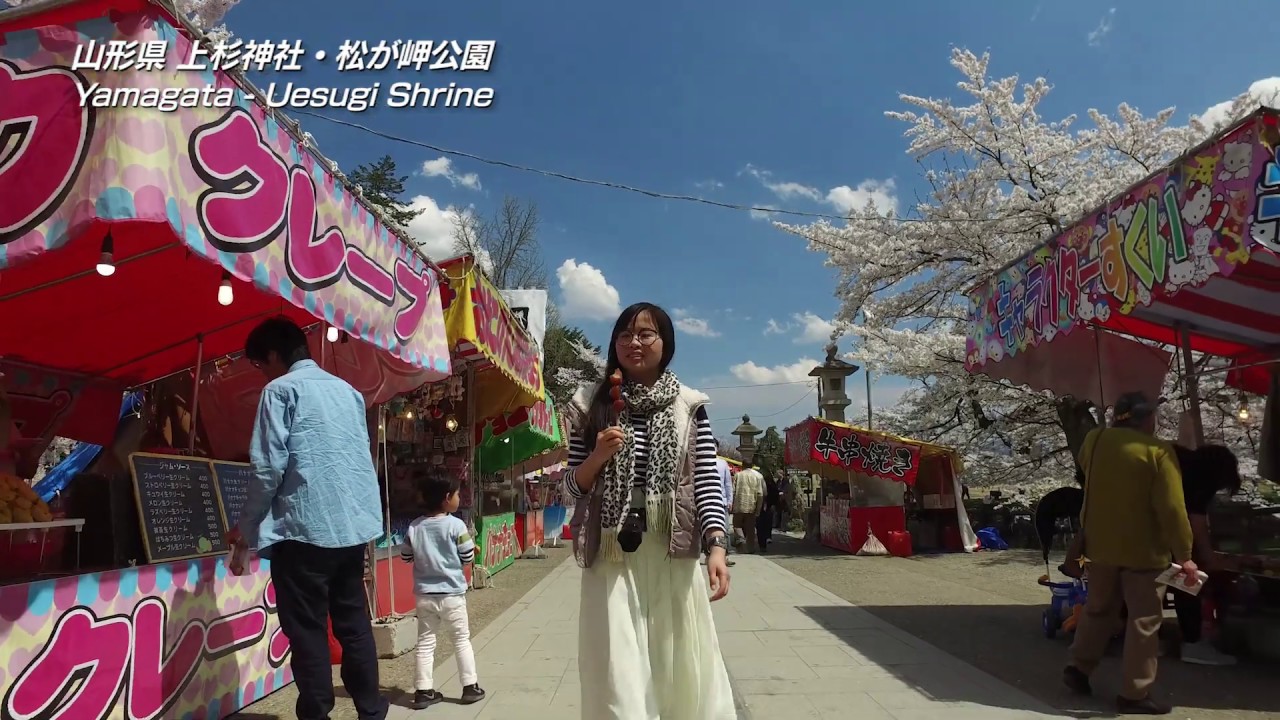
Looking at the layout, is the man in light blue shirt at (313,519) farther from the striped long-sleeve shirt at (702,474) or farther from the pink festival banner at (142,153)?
the striped long-sleeve shirt at (702,474)

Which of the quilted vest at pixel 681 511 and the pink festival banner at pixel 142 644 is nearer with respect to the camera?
the quilted vest at pixel 681 511

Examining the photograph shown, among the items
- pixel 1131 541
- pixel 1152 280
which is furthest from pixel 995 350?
pixel 1131 541

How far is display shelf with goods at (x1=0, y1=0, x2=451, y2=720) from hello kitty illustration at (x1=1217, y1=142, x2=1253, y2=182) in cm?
467

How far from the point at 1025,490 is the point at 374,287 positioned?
57.5 feet

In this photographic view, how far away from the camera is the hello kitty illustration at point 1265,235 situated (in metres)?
3.69

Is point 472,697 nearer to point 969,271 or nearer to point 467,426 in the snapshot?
point 467,426

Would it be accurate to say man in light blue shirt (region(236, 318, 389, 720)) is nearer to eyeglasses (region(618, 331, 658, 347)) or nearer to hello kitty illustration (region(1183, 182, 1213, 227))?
eyeglasses (region(618, 331, 658, 347))

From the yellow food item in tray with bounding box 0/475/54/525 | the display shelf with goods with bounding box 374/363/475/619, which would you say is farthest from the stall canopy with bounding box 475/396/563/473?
the yellow food item in tray with bounding box 0/475/54/525

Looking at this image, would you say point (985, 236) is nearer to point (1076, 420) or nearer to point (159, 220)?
point (1076, 420)

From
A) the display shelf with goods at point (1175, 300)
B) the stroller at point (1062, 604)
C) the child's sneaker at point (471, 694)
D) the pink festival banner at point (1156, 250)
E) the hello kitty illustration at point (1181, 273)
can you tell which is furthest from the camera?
the stroller at point (1062, 604)

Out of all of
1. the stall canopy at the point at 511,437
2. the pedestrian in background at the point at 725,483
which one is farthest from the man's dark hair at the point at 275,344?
the stall canopy at the point at 511,437

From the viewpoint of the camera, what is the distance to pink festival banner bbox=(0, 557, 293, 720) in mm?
2834

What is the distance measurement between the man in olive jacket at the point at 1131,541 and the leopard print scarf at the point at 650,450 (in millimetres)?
3153

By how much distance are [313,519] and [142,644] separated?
3.80 ft
